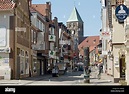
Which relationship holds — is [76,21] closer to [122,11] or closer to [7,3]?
[122,11]

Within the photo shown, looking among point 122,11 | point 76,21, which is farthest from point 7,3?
point 76,21

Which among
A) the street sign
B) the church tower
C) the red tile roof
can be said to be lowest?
the church tower

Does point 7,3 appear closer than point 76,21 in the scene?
No

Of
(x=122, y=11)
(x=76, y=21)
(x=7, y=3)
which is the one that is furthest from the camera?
(x=7, y=3)

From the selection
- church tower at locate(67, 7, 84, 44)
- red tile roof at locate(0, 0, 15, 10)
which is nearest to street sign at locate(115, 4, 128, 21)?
church tower at locate(67, 7, 84, 44)

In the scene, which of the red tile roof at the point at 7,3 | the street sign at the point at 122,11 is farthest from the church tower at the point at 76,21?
the red tile roof at the point at 7,3

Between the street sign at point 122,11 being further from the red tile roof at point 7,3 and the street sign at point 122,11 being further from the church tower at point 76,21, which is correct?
the red tile roof at point 7,3

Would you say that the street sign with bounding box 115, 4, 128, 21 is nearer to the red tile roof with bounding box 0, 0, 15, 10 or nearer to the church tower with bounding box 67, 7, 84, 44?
the church tower with bounding box 67, 7, 84, 44
